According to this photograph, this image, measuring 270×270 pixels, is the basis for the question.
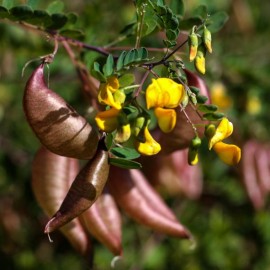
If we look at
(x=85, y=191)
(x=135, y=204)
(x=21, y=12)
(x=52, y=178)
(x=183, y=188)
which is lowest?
(x=183, y=188)

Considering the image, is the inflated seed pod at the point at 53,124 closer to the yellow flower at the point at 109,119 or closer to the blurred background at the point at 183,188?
the yellow flower at the point at 109,119

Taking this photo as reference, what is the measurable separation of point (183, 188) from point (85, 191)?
1.24 m

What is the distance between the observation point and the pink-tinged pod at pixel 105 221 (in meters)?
1.58

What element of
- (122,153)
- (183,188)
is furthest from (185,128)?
(183,188)

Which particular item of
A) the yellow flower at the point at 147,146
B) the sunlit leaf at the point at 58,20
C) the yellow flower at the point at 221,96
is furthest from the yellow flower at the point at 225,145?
the yellow flower at the point at 221,96

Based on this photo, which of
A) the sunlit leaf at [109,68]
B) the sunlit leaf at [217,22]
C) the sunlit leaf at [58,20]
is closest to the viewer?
the sunlit leaf at [109,68]

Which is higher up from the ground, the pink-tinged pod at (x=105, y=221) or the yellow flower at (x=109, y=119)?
the yellow flower at (x=109, y=119)

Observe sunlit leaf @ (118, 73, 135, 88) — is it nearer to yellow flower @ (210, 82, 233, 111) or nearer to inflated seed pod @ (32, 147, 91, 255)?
inflated seed pod @ (32, 147, 91, 255)

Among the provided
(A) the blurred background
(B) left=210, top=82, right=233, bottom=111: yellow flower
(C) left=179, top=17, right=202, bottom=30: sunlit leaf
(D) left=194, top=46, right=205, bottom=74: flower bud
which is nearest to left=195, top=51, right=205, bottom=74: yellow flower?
(D) left=194, top=46, right=205, bottom=74: flower bud

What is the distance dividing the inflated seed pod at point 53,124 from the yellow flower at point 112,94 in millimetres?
110

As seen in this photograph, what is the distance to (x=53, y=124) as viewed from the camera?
4.47 ft

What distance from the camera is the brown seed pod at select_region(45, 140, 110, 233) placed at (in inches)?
51.9

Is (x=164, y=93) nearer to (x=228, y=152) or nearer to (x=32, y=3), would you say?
(x=228, y=152)

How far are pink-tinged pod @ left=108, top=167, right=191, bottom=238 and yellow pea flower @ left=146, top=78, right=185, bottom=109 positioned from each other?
444 millimetres
